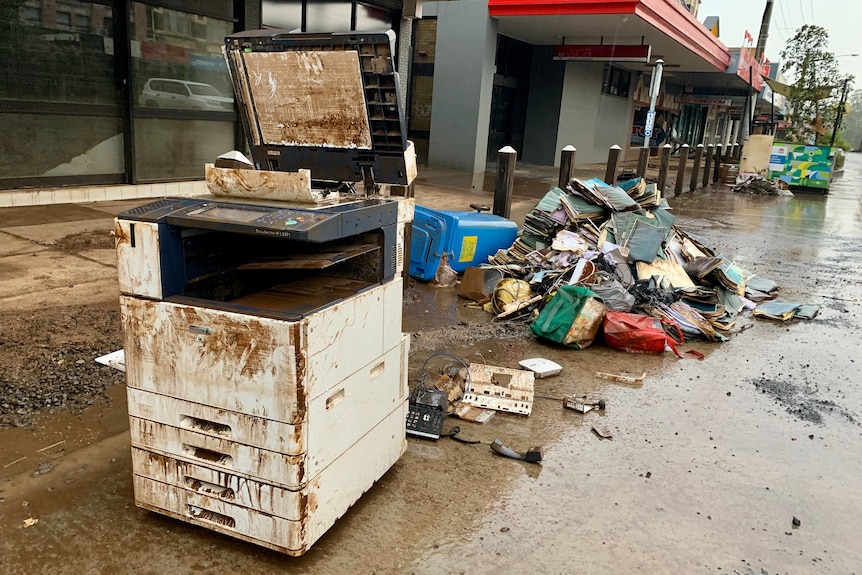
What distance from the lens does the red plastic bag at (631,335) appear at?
5.48m

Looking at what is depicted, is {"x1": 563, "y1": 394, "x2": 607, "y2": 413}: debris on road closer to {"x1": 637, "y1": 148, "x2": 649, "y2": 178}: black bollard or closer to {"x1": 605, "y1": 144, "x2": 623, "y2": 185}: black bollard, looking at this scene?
{"x1": 605, "y1": 144, "x2": 623, "y2": 185}: black bollard

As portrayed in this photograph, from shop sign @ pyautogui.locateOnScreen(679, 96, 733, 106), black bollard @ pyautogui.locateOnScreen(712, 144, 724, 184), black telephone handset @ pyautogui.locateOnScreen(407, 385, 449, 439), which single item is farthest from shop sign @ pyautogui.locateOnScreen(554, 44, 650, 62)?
shop sign @ pyautogui.locateOnScreen(679, 96, 733, 106)

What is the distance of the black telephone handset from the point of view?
368 centimetres

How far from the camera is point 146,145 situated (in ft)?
31.0

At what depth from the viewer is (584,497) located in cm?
323

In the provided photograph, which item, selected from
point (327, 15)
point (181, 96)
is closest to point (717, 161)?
point (327, 15)

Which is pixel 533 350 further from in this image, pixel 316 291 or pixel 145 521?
pixel 145 521

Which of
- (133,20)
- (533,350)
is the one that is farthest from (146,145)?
(533,350)

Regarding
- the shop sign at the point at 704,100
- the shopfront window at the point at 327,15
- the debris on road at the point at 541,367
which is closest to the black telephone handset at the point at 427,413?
the debris on road at the point at 541,367

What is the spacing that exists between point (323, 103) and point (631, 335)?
3.45 m

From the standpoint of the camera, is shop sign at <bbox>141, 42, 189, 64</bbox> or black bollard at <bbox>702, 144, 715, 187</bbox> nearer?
shop sign at <bbox>141, 42, 189, 64</bbox>

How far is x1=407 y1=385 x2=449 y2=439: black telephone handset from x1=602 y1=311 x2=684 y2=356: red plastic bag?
6.79 ft

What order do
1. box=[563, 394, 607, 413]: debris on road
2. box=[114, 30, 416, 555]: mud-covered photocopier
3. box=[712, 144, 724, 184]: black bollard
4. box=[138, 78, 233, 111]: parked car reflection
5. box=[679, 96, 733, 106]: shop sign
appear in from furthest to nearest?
box=[679, 96, 733, 106]: shop sign < box=[712, 144, 724, 184]: black bollard < box=[138, 78, 233, 111]: parked car reflection < box=[563, 394, 607, 413]: debris on road < box=[114, 30, 416, 555]: mud-covered photocopier

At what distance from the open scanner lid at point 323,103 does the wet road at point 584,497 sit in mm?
1658
